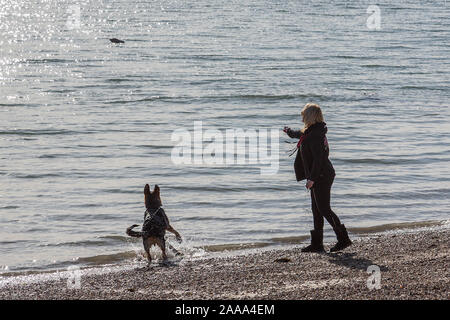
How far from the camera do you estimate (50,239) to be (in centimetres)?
1224

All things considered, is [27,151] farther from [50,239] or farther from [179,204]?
[50,239]

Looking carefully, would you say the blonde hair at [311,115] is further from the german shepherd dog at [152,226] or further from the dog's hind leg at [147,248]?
the dog's hind leg at [147,248]

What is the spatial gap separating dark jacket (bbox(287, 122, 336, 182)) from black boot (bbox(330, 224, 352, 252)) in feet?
2.32

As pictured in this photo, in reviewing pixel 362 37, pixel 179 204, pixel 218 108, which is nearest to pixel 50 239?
pixel 179 204

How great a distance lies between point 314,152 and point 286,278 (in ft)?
5.24

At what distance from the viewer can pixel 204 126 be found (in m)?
22.9

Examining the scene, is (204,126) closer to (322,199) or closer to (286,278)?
(322,199)

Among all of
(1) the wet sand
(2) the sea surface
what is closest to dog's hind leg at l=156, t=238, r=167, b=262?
(1) the wet sand

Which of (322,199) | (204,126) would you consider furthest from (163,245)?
(204,126)

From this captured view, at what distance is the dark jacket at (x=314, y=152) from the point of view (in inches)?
392

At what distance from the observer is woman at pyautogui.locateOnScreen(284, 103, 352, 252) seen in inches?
391

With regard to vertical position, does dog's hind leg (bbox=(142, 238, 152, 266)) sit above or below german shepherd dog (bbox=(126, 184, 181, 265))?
below

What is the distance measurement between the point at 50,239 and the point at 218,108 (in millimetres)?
14670

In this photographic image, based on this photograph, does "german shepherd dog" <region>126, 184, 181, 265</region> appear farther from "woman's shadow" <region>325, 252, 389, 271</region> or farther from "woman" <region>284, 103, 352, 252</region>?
"woman's shadow" <region>325, 252, 389, 271</region>
